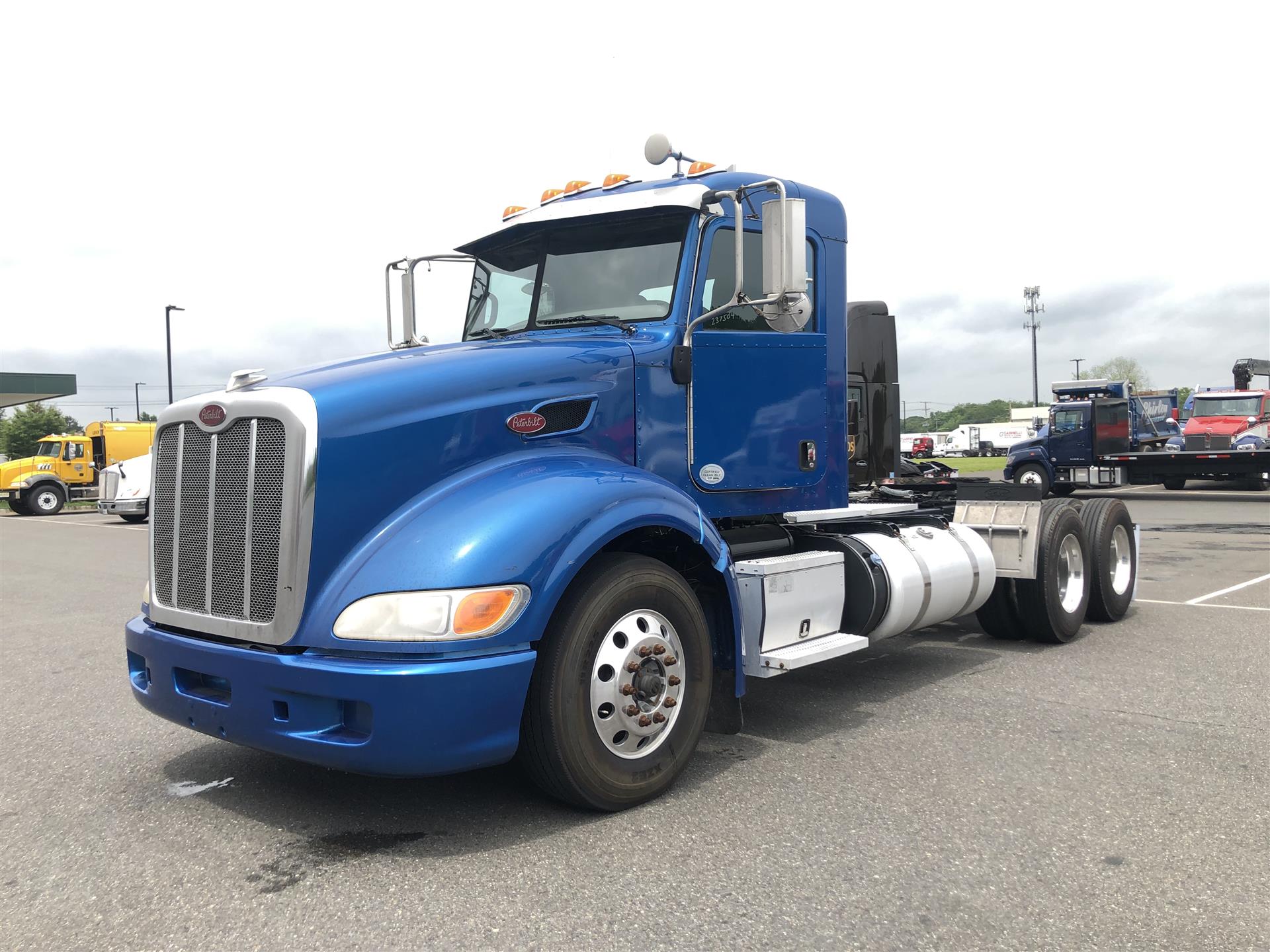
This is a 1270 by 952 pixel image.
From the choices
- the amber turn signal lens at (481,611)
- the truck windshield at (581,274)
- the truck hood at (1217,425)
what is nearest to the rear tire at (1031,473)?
the truck hood at (1217,425)

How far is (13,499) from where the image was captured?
33125 mm

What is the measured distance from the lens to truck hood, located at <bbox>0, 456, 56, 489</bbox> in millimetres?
33719

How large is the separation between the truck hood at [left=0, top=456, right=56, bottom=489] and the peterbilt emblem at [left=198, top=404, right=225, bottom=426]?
3434 cm

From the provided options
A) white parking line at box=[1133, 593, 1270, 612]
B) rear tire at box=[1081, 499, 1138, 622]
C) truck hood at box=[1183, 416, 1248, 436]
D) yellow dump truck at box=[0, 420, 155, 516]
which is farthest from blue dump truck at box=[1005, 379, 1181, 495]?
yellow dump truck at box=[0, 420, 155, 516]

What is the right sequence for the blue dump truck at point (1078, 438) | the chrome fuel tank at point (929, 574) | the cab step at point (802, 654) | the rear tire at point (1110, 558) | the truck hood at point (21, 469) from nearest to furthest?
the cab step at point (802, 654), the chrome fuel tank at point (929, 574), the rear tire at point (1110, 558), the blue dump truck at point (1078, 438), the truck hood at point (21, 469)

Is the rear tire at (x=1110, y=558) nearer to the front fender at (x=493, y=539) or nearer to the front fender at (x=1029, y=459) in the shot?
the front fender at (x=493, y=539)

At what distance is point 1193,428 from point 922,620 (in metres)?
25.9

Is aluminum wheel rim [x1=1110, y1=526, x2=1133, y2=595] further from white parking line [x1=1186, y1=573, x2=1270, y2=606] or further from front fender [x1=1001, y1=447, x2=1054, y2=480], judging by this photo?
front fender [x1=1001, y1=447, x2=1054, y2=480]

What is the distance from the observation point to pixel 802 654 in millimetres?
4844

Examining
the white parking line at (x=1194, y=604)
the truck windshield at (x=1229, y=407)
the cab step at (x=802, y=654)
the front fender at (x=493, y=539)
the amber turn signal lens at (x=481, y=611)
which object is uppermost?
the truck windshield at (x=1229, y=407)

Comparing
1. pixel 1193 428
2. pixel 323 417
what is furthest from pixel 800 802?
pixel 1193 428

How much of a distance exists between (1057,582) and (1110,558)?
3.51 feet

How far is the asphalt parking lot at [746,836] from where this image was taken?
308cm

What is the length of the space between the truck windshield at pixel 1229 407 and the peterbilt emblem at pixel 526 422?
95.8 feet
